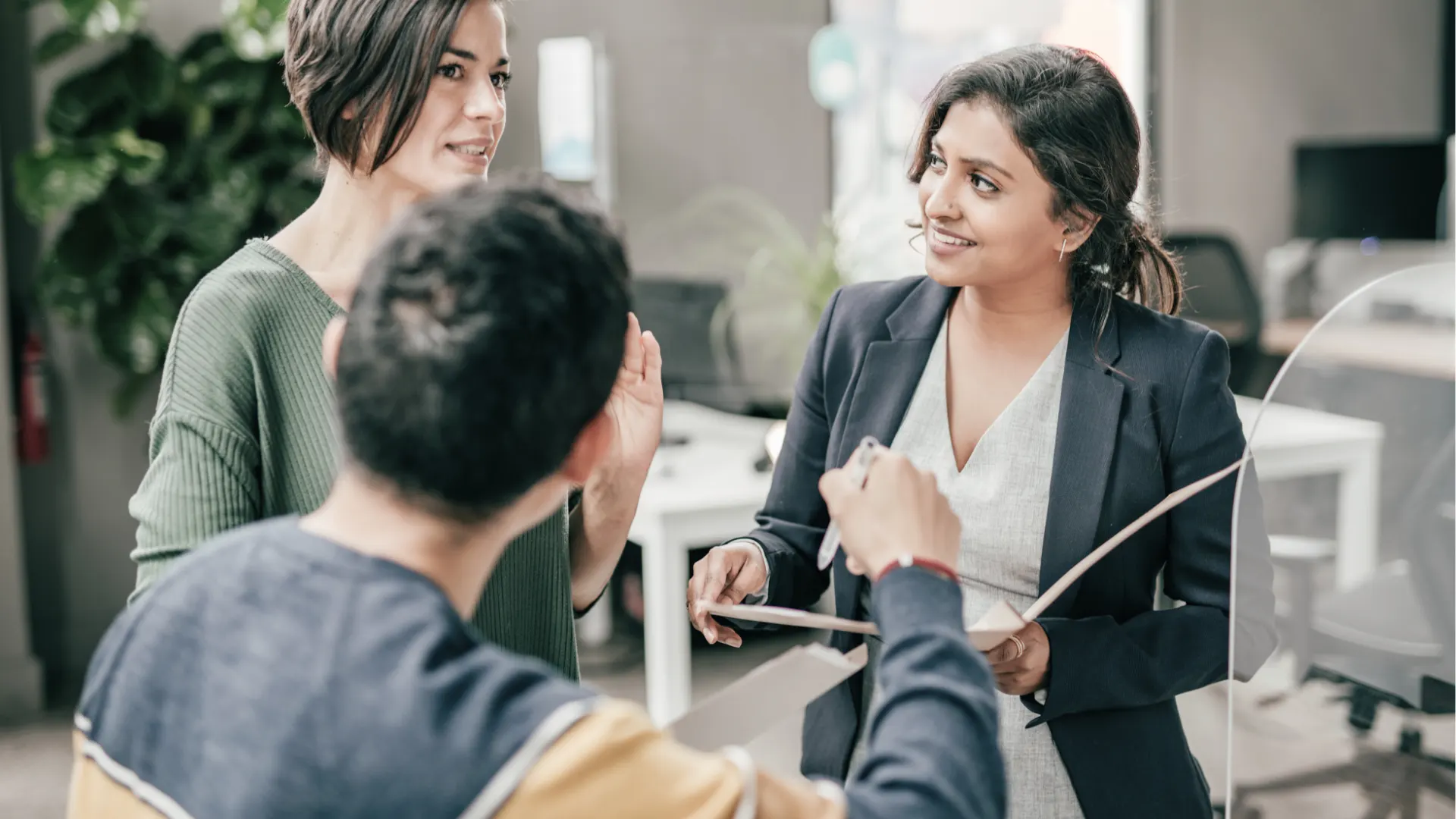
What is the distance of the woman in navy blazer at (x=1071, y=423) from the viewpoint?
4.37ft

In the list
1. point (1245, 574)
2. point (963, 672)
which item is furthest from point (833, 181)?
point (963, 672)

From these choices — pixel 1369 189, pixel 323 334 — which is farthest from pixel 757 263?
pixel 323 334

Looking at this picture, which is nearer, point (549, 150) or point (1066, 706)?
point (1066, 706)

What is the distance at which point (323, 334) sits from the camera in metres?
1.18

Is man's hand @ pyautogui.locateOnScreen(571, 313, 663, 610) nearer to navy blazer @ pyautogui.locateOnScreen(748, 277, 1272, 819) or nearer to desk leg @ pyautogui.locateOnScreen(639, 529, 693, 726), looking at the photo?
navy blazer @ pyautogui.locateOnScreen(748, 277, 1272, 819)

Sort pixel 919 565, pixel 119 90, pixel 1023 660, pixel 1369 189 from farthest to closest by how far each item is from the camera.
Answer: pixel 1369 189 → pixel 119 90 → pixel 1023 660 → pixel 919 565

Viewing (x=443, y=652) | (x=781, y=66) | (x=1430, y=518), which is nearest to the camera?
(x=443, y=652)

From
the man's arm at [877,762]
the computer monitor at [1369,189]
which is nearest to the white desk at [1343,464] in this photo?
the man's arm at [877,762]

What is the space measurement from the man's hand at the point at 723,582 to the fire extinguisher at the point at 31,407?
10.2ft

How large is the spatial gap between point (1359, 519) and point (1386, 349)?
0.55 feet

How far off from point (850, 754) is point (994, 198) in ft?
1.98

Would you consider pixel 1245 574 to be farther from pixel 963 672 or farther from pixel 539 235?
pixel 539 235

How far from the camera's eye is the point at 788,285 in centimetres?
435

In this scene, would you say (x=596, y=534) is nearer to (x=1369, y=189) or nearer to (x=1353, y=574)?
(x=1353, y=574)
